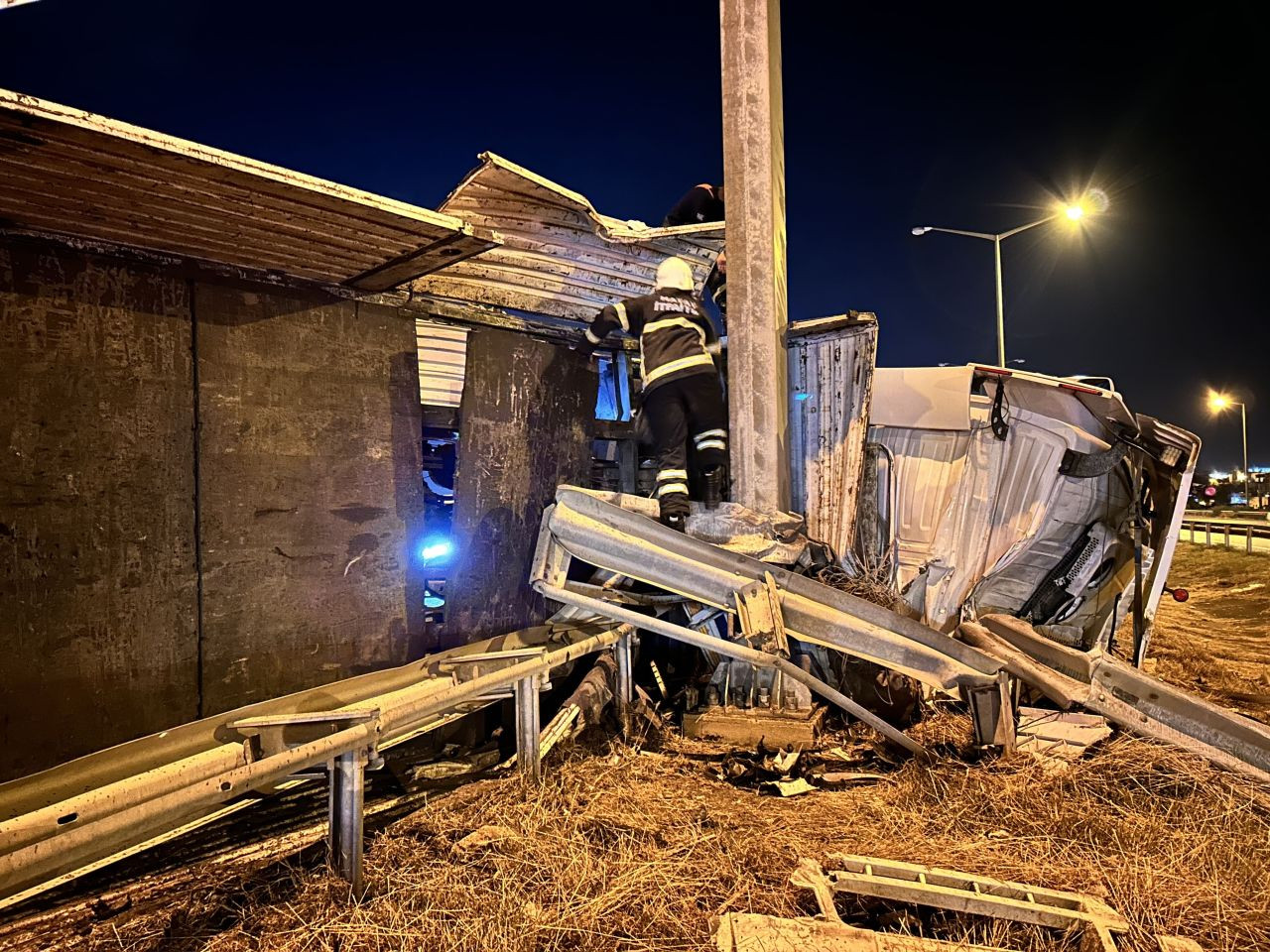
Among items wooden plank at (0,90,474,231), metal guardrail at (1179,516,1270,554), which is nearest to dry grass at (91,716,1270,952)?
wooden plank at (0,90,474,231)

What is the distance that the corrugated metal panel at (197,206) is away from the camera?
2.73 metres

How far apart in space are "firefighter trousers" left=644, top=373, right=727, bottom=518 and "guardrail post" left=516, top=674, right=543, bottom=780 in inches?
63.9

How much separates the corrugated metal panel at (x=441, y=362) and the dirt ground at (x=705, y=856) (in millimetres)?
2527

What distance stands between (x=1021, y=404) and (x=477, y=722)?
4.86 m

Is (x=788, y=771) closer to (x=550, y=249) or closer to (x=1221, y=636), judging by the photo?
(x=550, y=249)

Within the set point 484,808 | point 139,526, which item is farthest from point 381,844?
point 139,526

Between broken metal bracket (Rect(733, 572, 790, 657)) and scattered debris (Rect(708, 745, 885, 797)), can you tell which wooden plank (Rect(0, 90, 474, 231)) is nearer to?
broken metal bracket (Rect(733, 572, 790, 657))

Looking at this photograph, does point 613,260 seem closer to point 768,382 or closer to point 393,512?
point 768,382

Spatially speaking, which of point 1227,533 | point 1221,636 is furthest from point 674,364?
point 1227,533

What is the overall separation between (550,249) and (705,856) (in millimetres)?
4037

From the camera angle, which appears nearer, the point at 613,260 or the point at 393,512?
the point at 393,512

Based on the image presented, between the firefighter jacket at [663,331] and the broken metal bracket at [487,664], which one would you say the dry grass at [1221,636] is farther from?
the broken metal bracket at [487,664]

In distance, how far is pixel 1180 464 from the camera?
5496 millimetres

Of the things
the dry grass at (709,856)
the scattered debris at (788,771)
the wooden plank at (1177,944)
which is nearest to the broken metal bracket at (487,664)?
the dry grass at (709,856)
